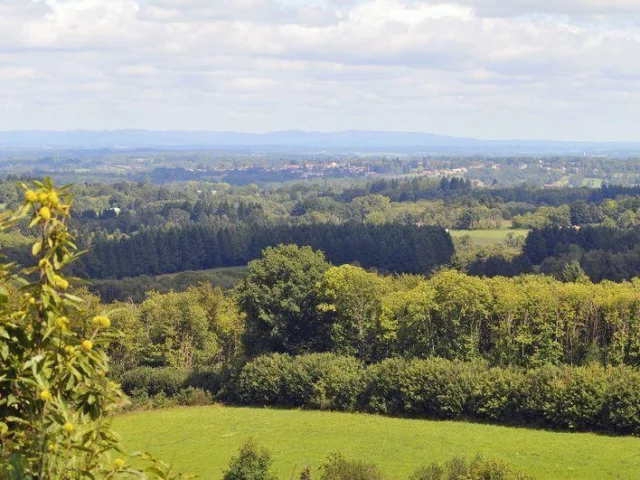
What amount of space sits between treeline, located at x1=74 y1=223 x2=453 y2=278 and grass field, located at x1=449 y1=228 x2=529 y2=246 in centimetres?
1323

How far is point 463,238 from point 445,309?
96.1 meters

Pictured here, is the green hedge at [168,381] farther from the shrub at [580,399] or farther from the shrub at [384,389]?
the shrub at [580,399]

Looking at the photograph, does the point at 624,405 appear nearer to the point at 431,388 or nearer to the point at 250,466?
the point at 431,388

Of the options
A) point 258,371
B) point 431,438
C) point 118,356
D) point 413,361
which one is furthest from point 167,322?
point 431,438

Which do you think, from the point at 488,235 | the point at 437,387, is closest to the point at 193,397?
the point at 437,387

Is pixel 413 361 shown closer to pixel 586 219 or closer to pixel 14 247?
pixel 14 247

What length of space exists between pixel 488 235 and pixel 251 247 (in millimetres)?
46594

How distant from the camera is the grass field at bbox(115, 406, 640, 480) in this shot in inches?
1487

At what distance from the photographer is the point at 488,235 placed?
530 ft

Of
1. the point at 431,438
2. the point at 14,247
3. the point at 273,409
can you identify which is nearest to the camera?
the point at 431,438

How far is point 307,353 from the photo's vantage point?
55.3 meters

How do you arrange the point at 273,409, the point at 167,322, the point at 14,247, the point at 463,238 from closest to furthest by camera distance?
the point at 273,409 → the point at 167,322 → the point at 14,247 → the point at 463,238

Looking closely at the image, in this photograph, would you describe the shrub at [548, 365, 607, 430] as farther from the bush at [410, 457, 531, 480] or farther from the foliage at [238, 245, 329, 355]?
the foliage at [238, 245, 329, 355]

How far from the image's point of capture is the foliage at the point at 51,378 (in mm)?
5742
